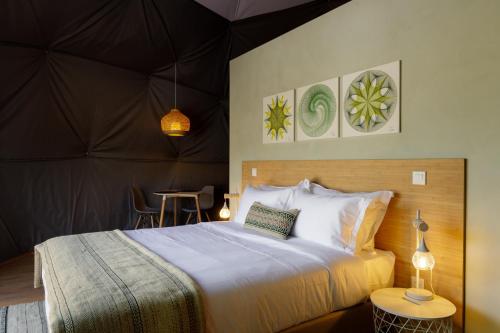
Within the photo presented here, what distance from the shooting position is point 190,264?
1.82 m

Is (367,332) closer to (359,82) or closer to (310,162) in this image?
(310,162)

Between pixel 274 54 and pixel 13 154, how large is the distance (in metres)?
3.33

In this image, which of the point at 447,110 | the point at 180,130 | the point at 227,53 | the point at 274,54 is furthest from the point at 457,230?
the point at 227,53

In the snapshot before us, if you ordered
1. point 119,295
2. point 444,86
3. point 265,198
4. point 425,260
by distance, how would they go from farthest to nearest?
point 265,198, point 444,86, point 425,260, point 119,295

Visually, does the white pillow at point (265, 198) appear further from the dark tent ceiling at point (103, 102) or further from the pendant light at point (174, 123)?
the dark tent ceiling at point (103, 102)

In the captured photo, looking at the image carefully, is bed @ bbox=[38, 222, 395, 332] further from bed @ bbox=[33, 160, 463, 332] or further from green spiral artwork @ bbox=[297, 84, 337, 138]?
green spiral artwork @ bbox=[297, 84, 337, 138]

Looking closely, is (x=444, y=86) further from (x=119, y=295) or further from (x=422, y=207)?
(x=119, y=295)

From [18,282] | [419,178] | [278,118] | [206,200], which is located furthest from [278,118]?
[18,282]

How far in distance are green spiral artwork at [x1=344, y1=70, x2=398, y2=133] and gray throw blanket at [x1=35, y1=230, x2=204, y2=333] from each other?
5.92 feet

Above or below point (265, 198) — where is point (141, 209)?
below

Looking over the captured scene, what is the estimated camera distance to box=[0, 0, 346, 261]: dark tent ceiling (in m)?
3.77

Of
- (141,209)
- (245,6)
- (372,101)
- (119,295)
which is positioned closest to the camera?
(119,295)

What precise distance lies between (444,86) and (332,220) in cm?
115

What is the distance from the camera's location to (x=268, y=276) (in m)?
1.68
